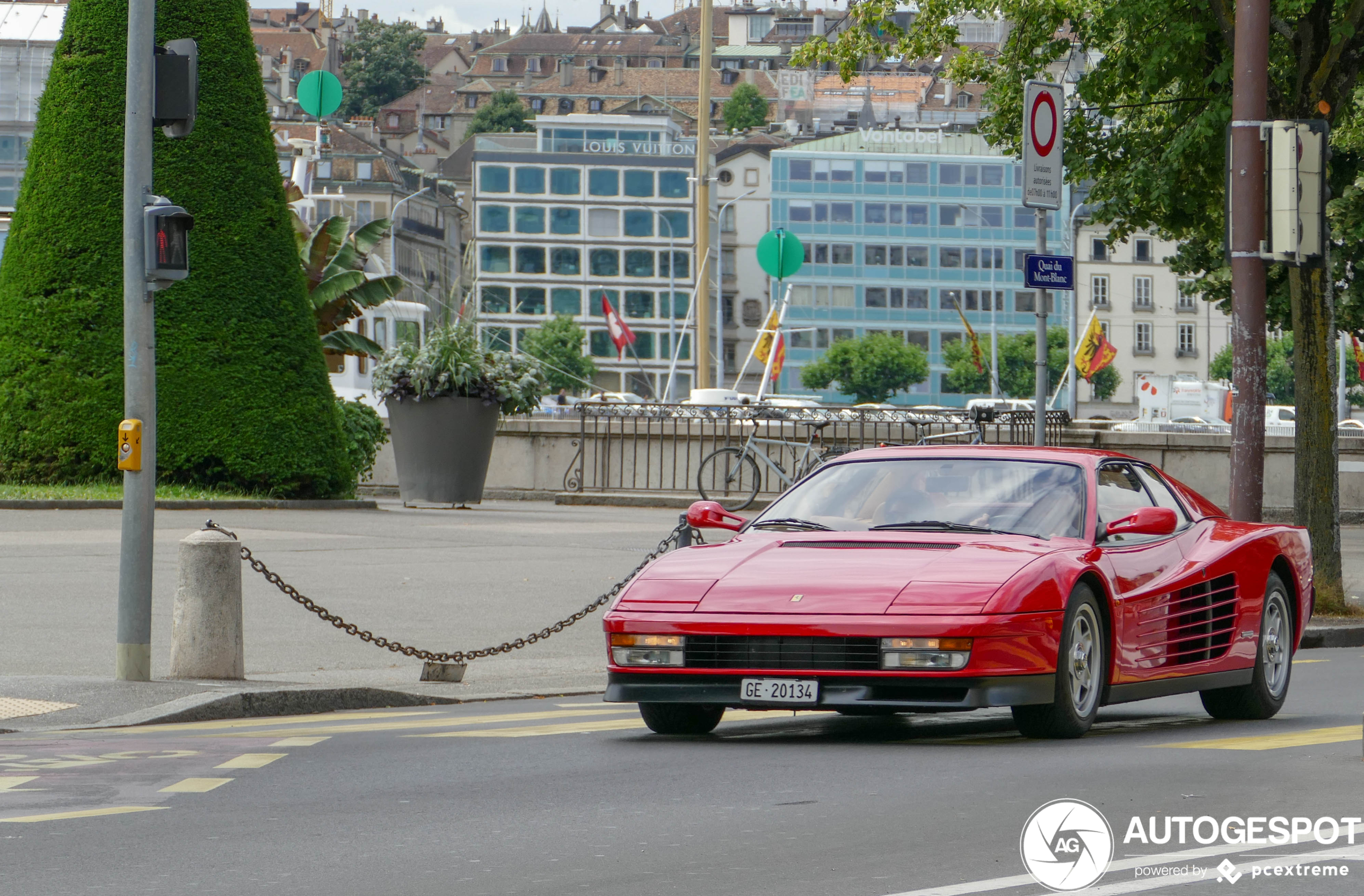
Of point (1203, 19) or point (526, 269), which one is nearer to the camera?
point (1203, 19)

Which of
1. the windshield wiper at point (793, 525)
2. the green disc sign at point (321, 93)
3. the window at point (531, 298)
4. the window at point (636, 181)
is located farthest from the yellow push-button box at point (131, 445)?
the window at point (636, 181)

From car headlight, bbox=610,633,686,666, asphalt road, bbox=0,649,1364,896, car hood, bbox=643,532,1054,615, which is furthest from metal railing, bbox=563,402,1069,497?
car headlight, bbox=610,633,686,666

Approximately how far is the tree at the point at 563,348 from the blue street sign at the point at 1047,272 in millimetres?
104022

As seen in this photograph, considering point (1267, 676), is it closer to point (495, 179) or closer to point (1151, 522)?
point (1151, 522)

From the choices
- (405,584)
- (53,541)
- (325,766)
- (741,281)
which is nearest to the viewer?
(325,766)

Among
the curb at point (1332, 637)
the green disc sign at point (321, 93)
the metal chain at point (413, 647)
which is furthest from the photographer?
the green disc sign at point (321, 93)

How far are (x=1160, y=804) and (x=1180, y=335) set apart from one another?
129950 mm

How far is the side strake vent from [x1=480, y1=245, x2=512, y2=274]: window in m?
125

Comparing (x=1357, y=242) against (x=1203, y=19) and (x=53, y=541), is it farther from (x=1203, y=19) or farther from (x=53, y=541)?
(x=53, y=541)

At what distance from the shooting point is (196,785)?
8086 millimetres

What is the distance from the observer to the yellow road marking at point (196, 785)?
7938mm

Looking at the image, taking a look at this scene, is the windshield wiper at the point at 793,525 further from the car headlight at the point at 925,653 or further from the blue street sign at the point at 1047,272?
the blue street sign at the point at 1047,272

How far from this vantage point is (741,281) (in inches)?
5650

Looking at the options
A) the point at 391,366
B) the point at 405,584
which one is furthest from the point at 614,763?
the point at 391,366
